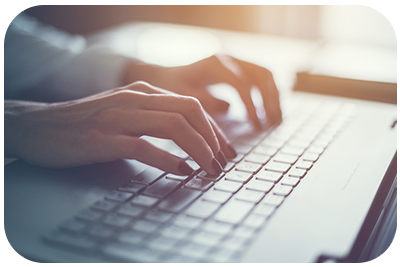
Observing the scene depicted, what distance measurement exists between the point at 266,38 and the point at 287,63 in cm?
32

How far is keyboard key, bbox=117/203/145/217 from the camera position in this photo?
1.26 feet

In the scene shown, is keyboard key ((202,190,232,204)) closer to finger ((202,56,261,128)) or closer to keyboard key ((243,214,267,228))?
keyboard key ((243,214,267,228))

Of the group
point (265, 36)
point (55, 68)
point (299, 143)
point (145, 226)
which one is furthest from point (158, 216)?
point (265, 36)

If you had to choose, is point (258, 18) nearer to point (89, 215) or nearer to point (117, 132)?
point (117, 132)

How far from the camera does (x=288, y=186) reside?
451 mm

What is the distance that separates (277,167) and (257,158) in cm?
5

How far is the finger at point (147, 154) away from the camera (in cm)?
47

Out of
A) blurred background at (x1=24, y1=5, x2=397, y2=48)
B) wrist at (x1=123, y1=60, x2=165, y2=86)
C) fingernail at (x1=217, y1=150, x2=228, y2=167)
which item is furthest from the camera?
blurred background at (x1=24, y1=5, x2=397, y2=48)

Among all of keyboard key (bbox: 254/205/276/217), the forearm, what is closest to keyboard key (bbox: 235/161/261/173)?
keyboard key (bbox: 254/205/276/217)

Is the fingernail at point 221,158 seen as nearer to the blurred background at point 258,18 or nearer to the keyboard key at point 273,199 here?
the keyboard key at point 273,199

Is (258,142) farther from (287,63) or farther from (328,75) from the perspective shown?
(287,63)

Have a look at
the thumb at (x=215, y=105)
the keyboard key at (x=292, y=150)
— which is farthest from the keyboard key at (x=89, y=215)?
the thumb at (x=215, y=105)

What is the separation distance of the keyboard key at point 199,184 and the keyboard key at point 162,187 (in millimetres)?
16

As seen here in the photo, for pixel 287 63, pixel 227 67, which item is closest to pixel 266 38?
pixel 287 63
